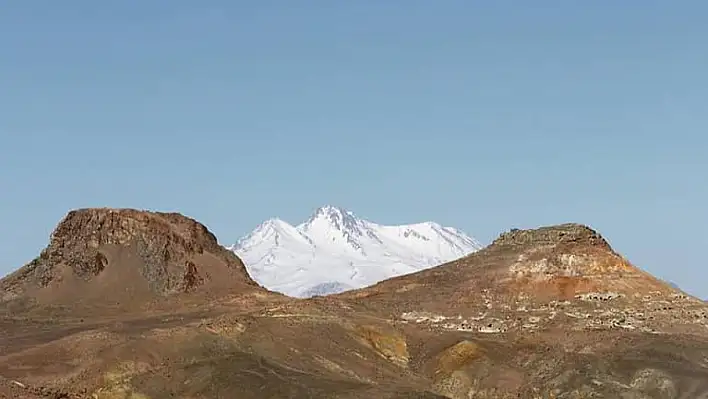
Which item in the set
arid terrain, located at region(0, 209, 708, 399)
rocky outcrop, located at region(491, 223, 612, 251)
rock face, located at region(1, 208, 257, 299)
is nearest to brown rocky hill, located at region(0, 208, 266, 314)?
rock face, located at region(1, 208, 257, 299)

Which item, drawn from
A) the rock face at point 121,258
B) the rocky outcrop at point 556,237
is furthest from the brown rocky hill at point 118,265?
the rocky outcrop at point 556,237

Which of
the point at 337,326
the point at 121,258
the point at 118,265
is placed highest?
the point at 121,258

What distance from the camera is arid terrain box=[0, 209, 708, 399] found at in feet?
214

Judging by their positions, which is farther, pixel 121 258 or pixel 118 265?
pixel 121 258

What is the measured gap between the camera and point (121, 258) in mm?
105000

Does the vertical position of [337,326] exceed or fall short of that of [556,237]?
it falls short

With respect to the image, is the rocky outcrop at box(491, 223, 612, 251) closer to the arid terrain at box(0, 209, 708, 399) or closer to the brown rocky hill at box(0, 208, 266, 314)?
the arid terrain at box(0, 209, 708, 399)

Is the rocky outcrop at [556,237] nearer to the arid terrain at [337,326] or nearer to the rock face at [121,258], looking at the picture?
the arid terrain at [337,326]

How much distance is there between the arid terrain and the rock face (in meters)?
0.18

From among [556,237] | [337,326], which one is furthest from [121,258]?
[556,237]

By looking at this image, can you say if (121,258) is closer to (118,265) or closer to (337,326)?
(118,265)

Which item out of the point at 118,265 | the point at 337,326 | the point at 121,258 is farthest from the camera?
the point at 121,258

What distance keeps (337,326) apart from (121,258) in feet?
109

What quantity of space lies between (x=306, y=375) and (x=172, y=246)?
149 ft
